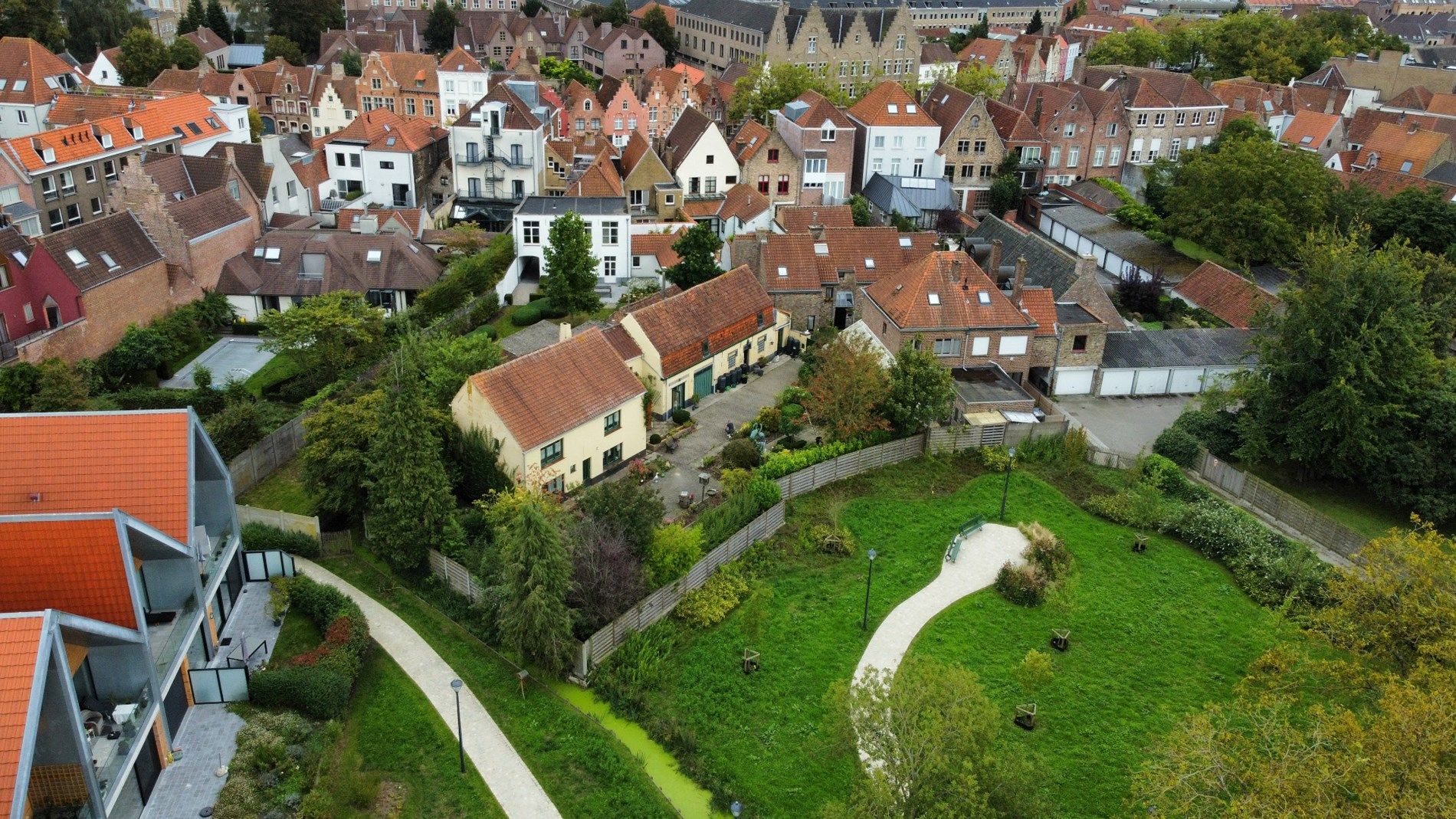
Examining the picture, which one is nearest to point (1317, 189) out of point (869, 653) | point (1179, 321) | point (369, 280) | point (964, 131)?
point (1179, 321)

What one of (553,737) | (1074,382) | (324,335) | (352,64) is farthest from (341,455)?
(352,64)

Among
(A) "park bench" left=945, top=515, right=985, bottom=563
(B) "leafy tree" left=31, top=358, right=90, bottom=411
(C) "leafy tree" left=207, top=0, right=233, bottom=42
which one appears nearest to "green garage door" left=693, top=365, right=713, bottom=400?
(A) "park bench" left=945, top=515, right=985, bottom=563

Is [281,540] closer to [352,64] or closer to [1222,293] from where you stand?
[1222,293]

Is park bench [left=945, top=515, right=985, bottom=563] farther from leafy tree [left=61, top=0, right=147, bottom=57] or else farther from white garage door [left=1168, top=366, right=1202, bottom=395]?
leafy tree [left=61, top=0, right=147, bottom=57]

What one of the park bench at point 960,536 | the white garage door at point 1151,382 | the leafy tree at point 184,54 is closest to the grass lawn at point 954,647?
the park bench at point 960,536

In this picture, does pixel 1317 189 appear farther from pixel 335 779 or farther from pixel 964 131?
pixel 335 779
